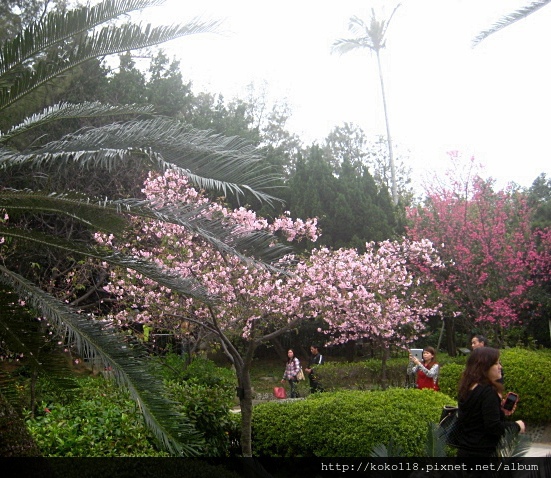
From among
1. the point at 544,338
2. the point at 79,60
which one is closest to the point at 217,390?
the point at 79,60

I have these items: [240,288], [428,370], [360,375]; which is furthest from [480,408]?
[360,375]

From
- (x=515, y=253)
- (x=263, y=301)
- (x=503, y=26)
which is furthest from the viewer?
(x=515, y=253)

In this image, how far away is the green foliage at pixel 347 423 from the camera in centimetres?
682

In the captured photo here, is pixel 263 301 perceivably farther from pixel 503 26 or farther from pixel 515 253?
pixel 515 253

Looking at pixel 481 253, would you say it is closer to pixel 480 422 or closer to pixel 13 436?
pixel 480 422

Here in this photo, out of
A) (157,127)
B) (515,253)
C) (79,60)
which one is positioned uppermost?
(79,60)

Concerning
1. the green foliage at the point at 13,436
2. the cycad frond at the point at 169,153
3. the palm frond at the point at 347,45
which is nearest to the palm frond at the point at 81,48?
the cycad frond at the point at 169,153

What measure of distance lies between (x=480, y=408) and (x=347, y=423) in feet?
10.2

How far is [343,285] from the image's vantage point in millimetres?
10195

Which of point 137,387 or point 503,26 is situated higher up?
point 503,26

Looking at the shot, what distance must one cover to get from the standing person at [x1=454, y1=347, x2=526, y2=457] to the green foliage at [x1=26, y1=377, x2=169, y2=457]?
2.64 m

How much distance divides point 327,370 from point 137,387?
34.2ft

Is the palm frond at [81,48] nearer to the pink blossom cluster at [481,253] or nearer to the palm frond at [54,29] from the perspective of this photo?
the palm frond at [54,29]

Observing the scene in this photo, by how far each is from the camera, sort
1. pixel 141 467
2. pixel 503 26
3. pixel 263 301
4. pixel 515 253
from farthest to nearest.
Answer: pixel 515 253 → pixel 263 301 → pixel 503 26 → pixel 141 467
